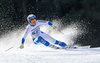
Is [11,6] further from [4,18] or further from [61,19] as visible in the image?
[61,19]

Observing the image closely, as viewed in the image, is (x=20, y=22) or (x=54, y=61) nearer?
(x=54, y=61)

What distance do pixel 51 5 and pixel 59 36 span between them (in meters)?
10.3

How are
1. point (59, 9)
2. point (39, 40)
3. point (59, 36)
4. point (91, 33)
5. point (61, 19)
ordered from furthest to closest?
point (59, 9)
point (61, 19)
point (91, 33)
point (59, 36)
point (39, 40)

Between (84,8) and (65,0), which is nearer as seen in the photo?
(65,0)

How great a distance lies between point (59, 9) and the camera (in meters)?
20.4

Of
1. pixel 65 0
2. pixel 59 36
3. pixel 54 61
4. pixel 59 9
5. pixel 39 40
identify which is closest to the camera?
pixel 54 61

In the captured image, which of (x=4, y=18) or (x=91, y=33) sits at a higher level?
(x=4, y=18)

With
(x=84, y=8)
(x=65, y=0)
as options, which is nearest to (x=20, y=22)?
(x=65, y=0)

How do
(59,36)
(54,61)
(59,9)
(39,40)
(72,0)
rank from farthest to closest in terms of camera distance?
(72,0)
(59,9)
(59,36)
(39,40)
(54,61)

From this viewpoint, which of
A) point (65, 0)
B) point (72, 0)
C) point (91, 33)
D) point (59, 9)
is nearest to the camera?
point (91, 33)

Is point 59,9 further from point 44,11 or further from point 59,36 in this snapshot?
point 59,36

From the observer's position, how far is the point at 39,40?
8.62m

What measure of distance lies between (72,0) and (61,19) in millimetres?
6585

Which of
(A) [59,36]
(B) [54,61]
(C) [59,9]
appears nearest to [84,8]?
(C) [59,9]
